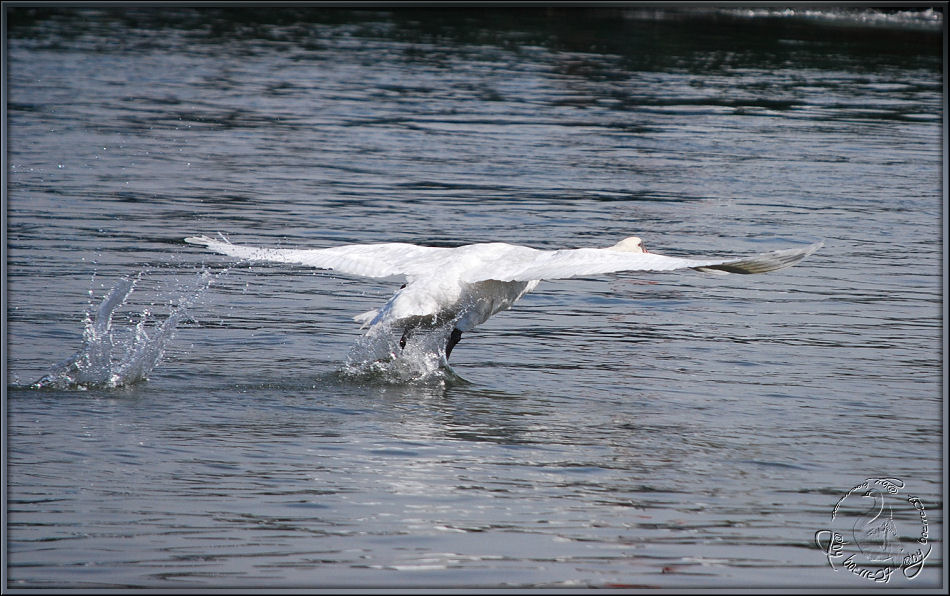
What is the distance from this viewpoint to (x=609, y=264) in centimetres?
887

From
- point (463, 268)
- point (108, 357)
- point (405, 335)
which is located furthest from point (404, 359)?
point (108, 357)

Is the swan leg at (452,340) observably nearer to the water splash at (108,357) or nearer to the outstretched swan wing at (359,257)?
the outstretched swan wing at (359,257)

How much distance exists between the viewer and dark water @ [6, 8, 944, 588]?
6770mm

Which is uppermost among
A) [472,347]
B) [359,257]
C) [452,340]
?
[359,257]

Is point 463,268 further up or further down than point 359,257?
further up

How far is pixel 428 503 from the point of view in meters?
7.21

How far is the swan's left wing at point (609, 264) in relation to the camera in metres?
8.55

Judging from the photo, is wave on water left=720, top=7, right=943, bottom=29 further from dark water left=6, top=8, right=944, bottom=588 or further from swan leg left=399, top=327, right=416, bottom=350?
swan leg left=399, top=327, right=416, bottom=350

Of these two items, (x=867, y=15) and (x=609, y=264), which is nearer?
(x=609, y=264)

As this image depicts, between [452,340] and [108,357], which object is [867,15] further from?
[108,357]

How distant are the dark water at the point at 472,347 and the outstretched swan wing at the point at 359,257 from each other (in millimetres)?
715

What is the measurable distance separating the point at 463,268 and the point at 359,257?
1.10 m

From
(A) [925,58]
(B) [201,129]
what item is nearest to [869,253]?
(B) [201,129]

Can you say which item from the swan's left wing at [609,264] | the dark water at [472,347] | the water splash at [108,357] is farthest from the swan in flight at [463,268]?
the water splash at [108,357]
